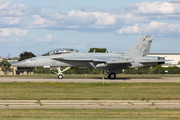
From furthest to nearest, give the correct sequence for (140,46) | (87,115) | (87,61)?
(140,46) → (87,61) → (87,115)

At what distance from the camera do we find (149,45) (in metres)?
34.1

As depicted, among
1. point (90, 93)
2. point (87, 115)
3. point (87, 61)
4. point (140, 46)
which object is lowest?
point (87, 115)

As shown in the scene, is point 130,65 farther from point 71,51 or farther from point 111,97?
point 111,97

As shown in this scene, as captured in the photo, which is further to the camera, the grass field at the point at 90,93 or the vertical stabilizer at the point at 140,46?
the vertical stabilizer at the point at 140,46

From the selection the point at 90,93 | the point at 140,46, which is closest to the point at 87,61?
the point at 140,46

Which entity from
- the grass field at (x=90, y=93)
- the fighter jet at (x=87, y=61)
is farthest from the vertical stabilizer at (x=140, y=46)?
the grass field at (x=90, y=93)

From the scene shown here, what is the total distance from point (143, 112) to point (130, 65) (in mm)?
21350

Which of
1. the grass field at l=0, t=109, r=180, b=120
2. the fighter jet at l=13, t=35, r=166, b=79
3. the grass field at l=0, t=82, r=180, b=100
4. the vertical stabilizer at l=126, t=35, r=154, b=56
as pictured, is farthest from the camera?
the vertical stabilizer at l=126, t=35, r=154, b=56

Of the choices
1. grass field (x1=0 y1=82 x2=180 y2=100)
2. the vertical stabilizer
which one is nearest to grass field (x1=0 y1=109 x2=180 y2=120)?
grass field (x1=0 y1=82 x2=180 y2=100)

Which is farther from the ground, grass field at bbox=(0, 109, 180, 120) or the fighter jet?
the fighter jet

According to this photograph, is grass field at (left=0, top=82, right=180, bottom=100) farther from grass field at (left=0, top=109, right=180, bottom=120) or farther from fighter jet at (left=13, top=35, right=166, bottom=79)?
fighter jet at (left=13, top=35, right=166, bottom=79)

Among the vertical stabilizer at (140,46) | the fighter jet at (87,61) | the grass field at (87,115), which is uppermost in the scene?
the vertical stabilizer at (140,46)

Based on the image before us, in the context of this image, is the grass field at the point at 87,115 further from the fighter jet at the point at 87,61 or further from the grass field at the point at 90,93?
the fighter jet at the point at 87,61

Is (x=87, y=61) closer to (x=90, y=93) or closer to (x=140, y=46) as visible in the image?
(x=140, y=46)
